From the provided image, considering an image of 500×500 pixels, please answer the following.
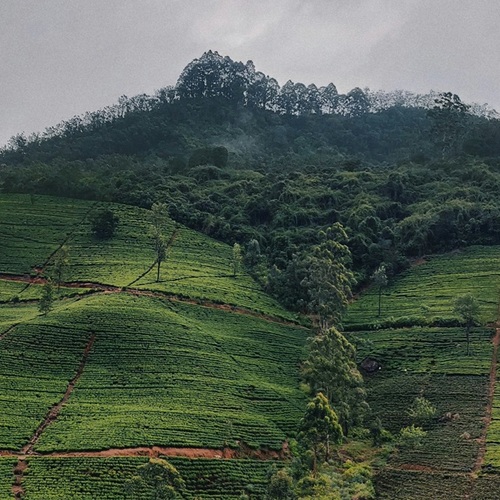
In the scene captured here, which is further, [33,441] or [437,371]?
[437,371]

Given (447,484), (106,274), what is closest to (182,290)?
(106,274)

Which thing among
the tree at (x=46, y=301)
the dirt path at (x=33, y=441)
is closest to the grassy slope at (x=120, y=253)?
the tree at (x=46, y=301)

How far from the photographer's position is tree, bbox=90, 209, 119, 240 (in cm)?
10481

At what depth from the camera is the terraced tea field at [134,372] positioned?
4959 centimetres

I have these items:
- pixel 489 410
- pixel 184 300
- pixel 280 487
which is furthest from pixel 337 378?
pixel 184 300

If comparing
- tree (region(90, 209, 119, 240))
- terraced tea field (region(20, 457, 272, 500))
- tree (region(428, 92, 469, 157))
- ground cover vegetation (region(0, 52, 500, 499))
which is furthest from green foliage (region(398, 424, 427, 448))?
tree (region(428, 92, 469, 157))

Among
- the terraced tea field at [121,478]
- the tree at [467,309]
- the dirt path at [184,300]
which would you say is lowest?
the terraced tea field at [121,478]

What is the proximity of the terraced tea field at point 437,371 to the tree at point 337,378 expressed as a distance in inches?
135

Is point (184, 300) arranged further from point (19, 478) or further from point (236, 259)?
point (19, 478)

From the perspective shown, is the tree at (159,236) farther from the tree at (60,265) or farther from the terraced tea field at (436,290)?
the terraced tea field at (436,290)

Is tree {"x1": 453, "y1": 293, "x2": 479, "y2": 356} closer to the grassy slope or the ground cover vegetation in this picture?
the ground cover vegetation

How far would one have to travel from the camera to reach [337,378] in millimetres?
59625

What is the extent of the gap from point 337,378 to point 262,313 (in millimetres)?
26965

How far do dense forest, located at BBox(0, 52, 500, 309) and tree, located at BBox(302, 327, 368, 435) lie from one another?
88.4 ft
